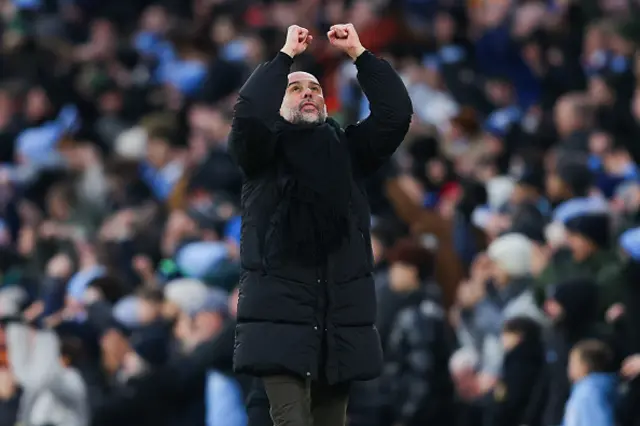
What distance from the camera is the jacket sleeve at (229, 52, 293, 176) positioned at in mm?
8641

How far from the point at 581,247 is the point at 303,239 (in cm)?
457

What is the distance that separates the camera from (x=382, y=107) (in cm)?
891

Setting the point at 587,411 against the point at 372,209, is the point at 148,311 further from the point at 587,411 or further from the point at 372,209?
the point at 587,411

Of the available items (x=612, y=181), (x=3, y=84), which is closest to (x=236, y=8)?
(x=3, y=84)

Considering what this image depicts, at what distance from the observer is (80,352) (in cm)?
1337

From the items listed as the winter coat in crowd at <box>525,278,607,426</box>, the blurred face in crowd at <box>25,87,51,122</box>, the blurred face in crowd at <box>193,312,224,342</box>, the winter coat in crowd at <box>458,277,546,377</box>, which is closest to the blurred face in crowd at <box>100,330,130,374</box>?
the blurred face in crowd at <box>193,312,224,342</box>

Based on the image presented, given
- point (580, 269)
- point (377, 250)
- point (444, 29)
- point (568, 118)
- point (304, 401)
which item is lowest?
point (304, 401)

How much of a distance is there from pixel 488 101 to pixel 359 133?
10.5m

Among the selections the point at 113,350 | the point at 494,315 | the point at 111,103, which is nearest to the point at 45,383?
the point at 113,350

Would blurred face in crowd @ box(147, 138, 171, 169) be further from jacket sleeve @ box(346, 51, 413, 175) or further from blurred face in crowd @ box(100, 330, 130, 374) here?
jacket sleeve @ box(346, 51, 413, 175)

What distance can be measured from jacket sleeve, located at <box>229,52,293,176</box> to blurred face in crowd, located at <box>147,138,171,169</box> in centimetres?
1014

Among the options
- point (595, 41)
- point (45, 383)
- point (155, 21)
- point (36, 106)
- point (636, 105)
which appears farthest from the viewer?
point (155, 21)

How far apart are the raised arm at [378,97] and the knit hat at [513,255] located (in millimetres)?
4556

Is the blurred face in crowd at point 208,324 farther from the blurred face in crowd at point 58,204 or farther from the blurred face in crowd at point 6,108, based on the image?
the blurred face in crowd at point 6,108
